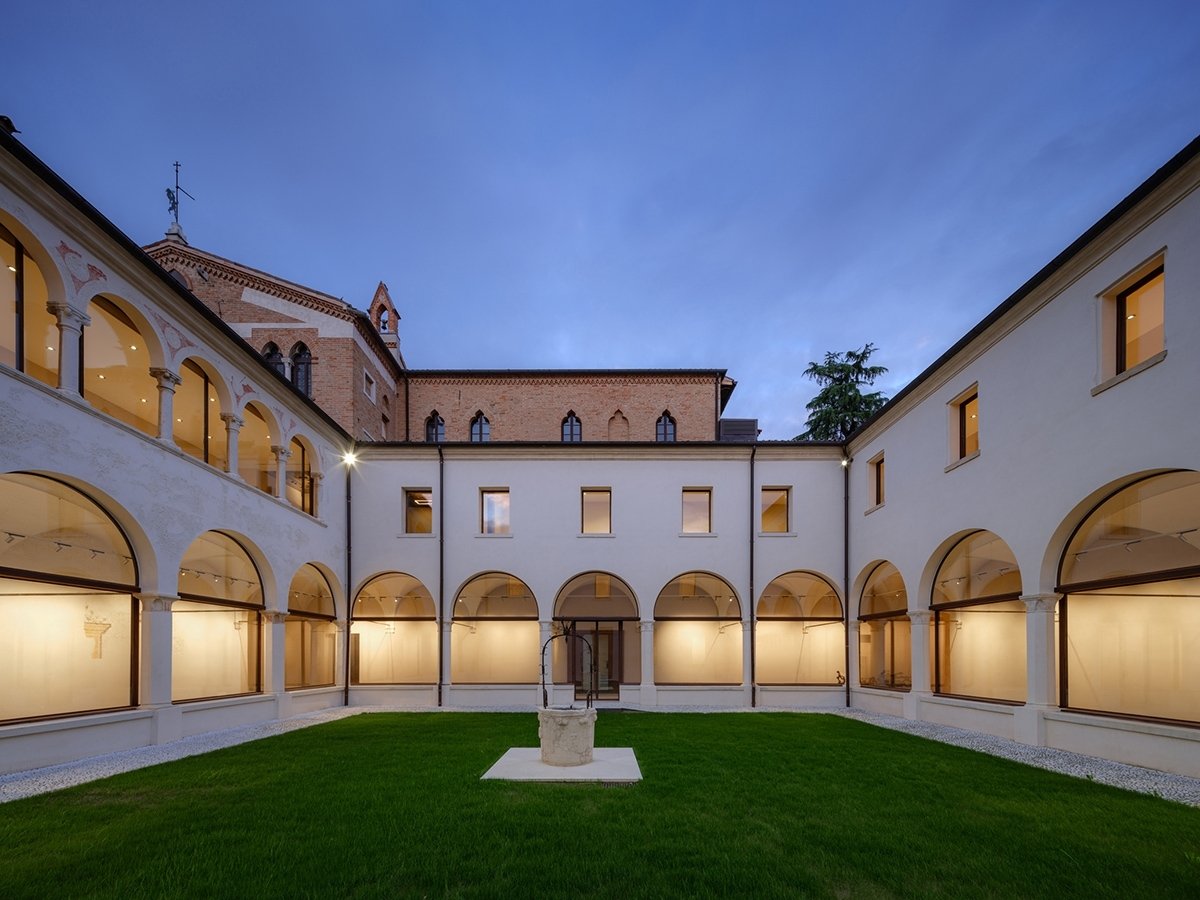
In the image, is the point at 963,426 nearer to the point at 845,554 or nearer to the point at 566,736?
the point at 845,554

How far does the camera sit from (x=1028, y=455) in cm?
1153

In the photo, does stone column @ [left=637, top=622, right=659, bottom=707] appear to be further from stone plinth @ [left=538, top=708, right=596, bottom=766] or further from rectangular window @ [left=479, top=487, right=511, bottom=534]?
stone plinth @ [left=538, top=708, right=596, bottom=766]

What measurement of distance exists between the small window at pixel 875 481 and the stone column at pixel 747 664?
480cm

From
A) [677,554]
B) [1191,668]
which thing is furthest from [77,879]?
[1191,668]

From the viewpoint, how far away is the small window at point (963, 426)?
14023 millimetres

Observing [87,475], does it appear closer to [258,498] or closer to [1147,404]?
[258,498]

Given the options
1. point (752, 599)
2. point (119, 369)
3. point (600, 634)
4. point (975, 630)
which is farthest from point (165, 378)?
point (975, 630)

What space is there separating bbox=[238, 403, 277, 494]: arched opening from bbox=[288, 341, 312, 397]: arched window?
736 cm

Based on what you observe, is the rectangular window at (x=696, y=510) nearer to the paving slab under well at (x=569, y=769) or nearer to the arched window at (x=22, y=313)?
the paving slab under well at (x=569, y=769)

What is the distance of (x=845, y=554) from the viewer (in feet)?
62.8

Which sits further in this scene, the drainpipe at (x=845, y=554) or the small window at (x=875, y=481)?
the drainpipe at (x=845, y=554)

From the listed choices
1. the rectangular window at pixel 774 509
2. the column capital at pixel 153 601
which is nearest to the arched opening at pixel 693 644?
the rectangular window at pixel 774 509

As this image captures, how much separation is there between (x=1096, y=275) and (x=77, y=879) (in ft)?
45.6

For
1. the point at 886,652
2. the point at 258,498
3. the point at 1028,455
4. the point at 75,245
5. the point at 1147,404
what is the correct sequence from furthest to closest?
the point at 886,652 → the point at 258,498 → the point at 1028,455 → the point at 75,245 → the point at 1147,404
